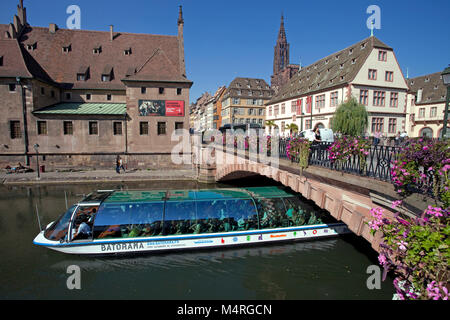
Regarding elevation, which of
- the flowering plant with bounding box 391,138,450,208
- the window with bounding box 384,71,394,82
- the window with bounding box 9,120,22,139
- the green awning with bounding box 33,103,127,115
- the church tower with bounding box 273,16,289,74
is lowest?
the flowering plant with bounding box 391,138,450,208

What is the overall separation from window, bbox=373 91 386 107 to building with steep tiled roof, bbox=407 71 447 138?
12435 millimetres

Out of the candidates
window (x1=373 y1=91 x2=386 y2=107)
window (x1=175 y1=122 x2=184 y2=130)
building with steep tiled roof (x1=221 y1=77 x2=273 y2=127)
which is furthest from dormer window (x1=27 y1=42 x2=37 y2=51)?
window (x1=373 y1=91 x2=386 y2=107)

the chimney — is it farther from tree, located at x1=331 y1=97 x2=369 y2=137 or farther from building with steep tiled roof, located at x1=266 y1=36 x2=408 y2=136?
tree, located at x1=331 y1=97 x2=369 y2=137

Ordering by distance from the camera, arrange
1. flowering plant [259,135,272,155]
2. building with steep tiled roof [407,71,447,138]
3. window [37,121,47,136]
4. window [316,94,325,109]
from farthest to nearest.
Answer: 1. building with steep tiled roof [407,71,447,138]
2. window [316,94,325,109]
3. window [37,121,47,136]
4. flowering plant [259,135,272,155]

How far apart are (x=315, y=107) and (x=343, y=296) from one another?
3545 cm

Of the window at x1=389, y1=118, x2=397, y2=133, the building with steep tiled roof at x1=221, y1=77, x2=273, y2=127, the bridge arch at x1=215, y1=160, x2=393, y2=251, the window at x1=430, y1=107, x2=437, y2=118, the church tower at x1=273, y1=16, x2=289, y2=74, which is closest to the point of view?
the bridge arch at x1=215, y1=160, x2=393, y2=251

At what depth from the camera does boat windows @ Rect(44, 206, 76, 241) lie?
1120cm

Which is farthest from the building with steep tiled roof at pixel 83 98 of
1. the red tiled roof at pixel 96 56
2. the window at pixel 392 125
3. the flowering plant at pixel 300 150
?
the window at pixel 392 125

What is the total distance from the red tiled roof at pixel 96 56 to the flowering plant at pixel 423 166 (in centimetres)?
2568

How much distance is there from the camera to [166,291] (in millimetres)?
9023

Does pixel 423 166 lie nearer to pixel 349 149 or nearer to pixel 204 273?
pixel 349 149

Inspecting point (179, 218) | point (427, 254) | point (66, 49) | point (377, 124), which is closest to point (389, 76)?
point (377, 124)
